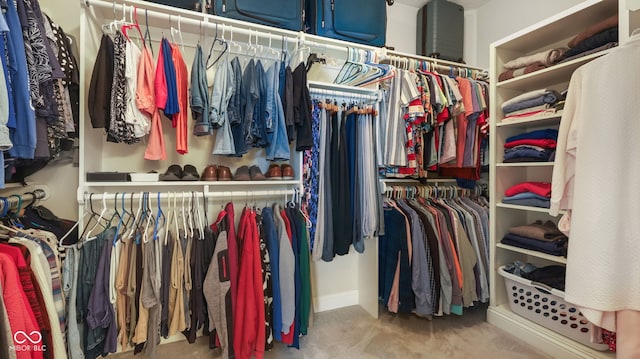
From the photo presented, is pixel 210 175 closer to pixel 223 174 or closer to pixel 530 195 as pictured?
pixel 223 174

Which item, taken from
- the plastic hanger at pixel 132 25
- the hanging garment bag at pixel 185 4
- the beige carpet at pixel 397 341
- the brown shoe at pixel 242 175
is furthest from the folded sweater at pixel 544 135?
the plastic hanger at pixel 132 25

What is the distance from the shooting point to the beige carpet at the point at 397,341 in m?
1.63

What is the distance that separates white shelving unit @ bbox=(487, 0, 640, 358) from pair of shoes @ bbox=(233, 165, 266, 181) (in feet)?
5.42

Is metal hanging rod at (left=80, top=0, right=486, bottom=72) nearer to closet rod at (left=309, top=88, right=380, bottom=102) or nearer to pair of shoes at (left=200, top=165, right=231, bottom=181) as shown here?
closet rod at (left=309, top=88, right=380, bottom=102)

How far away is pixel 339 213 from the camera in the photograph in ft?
5.80

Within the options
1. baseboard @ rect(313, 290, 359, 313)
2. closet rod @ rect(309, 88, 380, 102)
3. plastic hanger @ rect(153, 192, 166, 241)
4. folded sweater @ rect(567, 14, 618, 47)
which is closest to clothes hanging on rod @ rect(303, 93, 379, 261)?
closet rod @ rect(309, 88, 380, 102)

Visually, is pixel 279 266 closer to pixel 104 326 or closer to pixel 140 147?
pixel 104 326

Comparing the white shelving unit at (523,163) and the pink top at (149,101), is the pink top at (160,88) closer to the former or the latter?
the pink top at (149,101)

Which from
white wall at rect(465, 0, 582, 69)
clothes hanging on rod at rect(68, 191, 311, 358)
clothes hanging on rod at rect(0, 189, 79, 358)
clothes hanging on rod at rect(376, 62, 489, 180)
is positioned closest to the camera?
clothes hanging on rod at rect(0, 189, 79, 358)

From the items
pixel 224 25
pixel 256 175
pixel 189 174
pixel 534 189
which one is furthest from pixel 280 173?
pixel 534 189

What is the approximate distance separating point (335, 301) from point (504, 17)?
2.90m

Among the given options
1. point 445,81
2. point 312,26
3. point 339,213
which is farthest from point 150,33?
point 445,81

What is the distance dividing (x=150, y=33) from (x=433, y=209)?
7.32ft

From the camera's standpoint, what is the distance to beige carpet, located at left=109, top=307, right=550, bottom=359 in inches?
64.3
